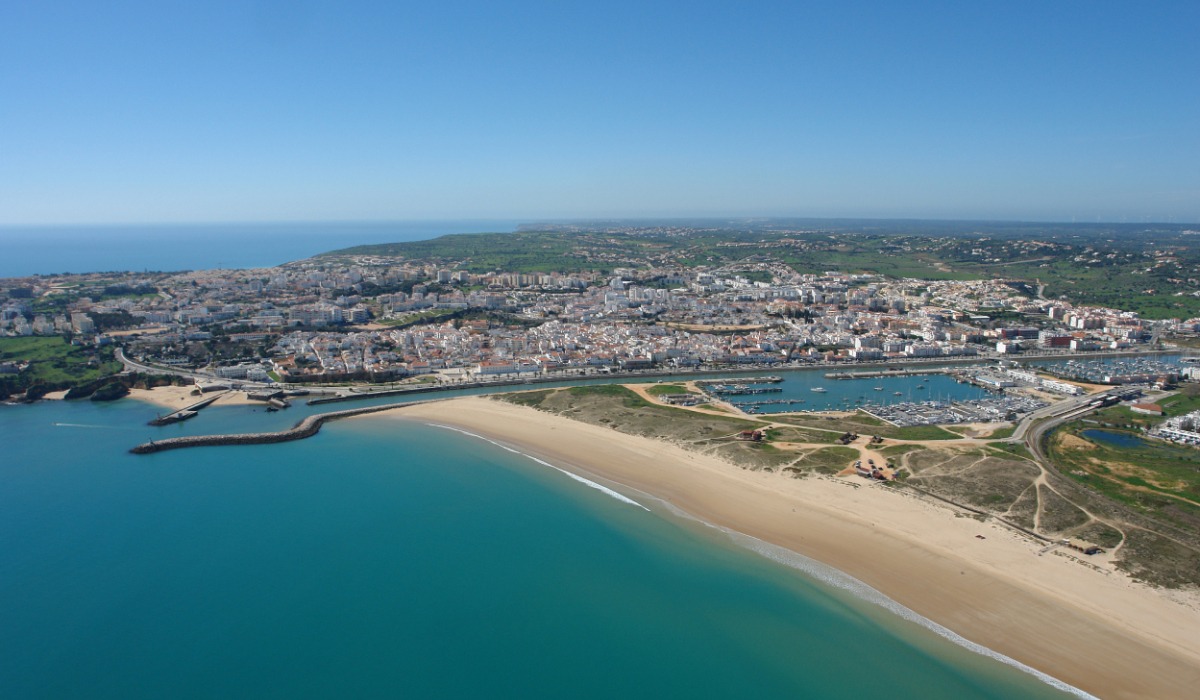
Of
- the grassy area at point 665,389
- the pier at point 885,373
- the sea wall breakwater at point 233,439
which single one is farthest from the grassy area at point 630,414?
the pier at point 885,373

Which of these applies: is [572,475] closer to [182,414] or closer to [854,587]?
[854,587]

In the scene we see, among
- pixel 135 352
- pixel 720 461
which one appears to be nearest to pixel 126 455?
pixel 135 352

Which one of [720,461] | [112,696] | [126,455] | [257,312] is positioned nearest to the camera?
[112,696]

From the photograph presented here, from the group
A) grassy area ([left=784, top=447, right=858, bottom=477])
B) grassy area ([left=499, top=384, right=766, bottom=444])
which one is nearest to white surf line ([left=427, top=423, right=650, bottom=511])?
grassy area ([left=499, top=384, right=766, bottom=444])

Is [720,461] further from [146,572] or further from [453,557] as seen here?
[146,572]

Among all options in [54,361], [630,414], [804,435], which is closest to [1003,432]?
[804,435]
